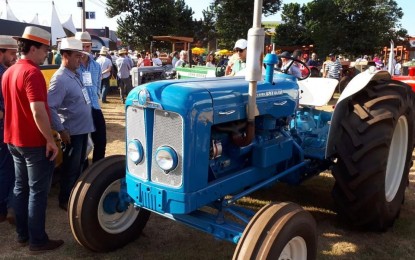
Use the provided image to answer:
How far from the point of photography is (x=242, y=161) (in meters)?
2.93

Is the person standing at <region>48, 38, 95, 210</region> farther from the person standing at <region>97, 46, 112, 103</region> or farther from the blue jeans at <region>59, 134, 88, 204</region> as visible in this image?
the person standing at <region>97, 46, 112, 103</region>

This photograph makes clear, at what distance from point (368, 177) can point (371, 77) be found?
2.78 feet

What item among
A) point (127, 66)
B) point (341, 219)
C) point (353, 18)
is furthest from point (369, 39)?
point (341, 219)

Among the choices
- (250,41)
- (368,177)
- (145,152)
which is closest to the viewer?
(250,41)

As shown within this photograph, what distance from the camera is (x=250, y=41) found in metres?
2.31

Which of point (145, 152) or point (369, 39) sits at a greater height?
point (369, 39)

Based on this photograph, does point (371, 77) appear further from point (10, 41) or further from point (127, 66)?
point (127, 66)

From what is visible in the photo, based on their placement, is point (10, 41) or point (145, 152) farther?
point (10, 41)

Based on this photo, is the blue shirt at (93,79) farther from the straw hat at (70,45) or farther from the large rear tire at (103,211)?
the large rear tire at (103,211)

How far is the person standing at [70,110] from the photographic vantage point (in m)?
3.34

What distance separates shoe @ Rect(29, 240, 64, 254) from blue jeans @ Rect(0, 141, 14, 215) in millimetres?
685

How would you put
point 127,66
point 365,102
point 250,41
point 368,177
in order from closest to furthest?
1. point 250,41
2. point 368,177
3. point 365,102
4. point 127,66

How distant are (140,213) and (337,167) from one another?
1622 mm

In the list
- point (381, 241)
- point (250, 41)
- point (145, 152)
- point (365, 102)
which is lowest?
point (381, 241)
